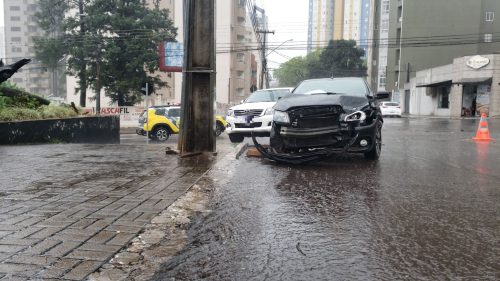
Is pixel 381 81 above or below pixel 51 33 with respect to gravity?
below

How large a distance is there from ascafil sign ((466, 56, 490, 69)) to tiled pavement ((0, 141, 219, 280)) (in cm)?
3661

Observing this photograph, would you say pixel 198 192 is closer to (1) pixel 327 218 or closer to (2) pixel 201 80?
(1) pixel 327 218

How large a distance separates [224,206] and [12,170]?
150 inches

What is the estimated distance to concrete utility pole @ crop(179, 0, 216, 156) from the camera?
26.8ft

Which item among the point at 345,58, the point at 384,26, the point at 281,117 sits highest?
the point at 384,26

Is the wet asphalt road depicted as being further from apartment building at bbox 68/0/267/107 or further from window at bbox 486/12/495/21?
window at bbox 486/12/495/21

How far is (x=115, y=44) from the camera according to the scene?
33.0m

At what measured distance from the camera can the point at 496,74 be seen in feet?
121

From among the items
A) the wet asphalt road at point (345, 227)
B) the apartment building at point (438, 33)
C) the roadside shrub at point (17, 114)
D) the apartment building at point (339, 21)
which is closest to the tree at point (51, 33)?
the roadside shrub at point (17, 114)

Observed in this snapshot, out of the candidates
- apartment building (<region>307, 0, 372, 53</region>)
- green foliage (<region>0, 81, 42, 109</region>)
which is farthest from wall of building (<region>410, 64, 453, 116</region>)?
apartment building (<region>307, 0, 372, 53</region>)

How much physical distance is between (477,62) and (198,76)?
36.2 metres

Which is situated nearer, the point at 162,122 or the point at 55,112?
the point at 55,112

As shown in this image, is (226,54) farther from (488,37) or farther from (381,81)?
(488,37)

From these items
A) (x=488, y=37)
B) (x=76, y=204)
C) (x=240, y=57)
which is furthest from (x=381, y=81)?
(x=76, y=204)
